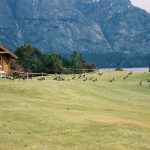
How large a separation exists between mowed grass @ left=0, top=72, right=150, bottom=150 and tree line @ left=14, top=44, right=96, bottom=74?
6009 cm

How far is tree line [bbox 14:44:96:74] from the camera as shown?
388 ft

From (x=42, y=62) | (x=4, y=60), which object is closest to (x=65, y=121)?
(x=4, y=60)

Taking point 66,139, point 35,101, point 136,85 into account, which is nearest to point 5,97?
point 35,101

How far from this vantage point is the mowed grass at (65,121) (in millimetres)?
28594

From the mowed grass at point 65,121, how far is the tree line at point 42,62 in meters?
60.1

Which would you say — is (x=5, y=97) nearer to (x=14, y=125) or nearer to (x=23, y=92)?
(x=23, y=92)

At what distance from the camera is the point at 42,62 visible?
400 ft

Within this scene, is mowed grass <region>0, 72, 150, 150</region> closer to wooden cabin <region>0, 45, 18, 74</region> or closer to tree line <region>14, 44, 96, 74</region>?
wooden cabin <region>0, 45, 18, 74</region>

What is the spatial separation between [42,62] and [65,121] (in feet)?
287

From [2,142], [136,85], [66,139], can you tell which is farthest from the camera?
[136,85]

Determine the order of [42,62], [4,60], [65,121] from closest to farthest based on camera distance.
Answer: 1. [65,121]
2. [4,60]
3. [42,62]

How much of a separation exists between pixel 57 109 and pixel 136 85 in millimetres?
39082

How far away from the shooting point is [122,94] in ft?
216

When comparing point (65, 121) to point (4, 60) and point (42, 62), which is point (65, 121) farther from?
point (42, 62)
